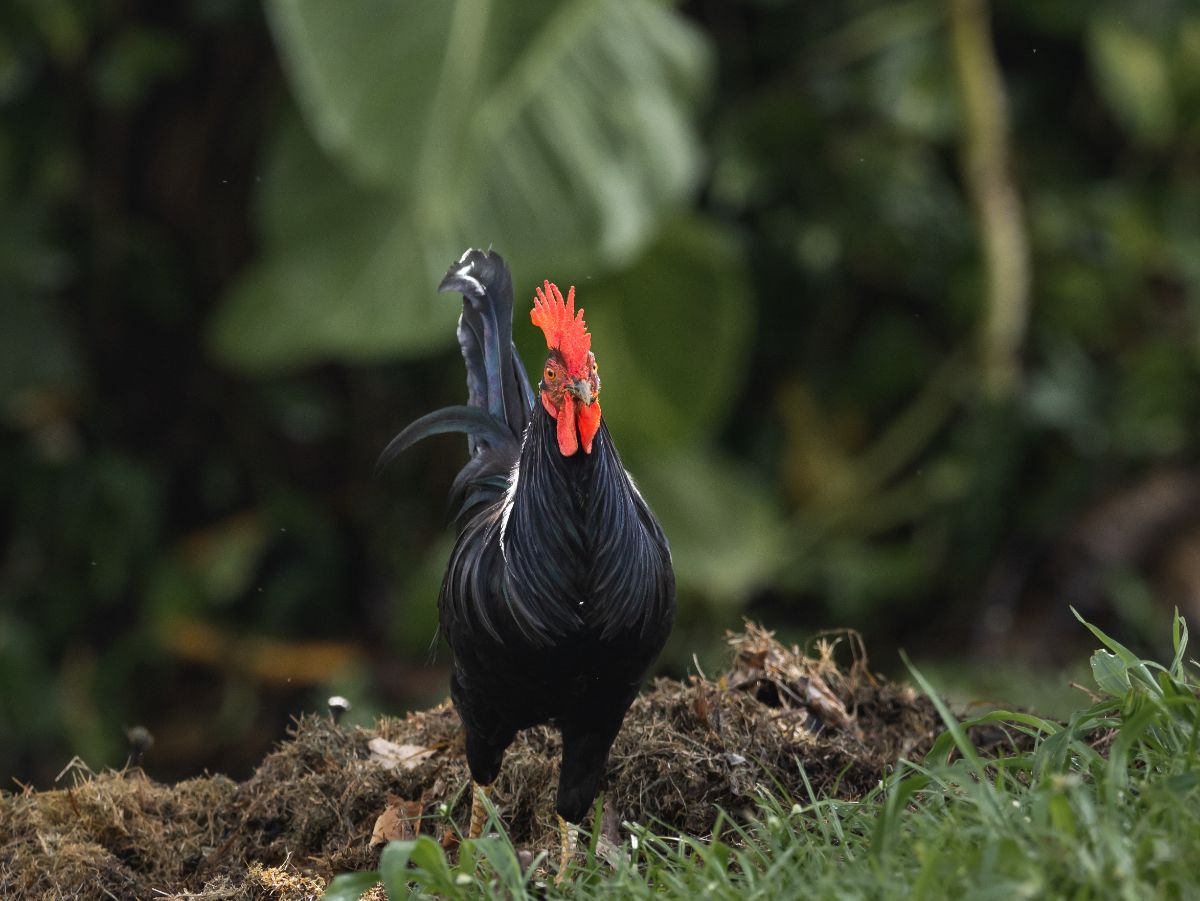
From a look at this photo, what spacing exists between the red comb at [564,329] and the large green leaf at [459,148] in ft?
6.52

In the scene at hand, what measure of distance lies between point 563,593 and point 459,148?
2396 mm

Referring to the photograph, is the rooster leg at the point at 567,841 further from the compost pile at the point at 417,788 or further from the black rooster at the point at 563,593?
the compost pile at the point at 417,788

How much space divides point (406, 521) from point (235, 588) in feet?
2.22

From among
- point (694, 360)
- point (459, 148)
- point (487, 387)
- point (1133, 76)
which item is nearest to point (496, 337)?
point (487, 387)

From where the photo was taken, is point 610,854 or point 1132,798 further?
point 610,854

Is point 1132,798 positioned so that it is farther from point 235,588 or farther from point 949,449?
point 235,588

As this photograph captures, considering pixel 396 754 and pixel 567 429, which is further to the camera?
pixel 396 754

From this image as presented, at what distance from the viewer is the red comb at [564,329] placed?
211cm

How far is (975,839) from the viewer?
75.3 inches

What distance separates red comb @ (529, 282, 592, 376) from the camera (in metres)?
2.11

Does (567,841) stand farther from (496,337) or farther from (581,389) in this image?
(496,337)

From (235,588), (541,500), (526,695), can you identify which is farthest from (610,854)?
(235,588)

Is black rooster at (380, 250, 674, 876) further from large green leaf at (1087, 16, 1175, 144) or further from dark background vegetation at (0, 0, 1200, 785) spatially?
large green leaf at (1087, 16, 1175, 144)

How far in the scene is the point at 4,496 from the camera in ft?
18.1
